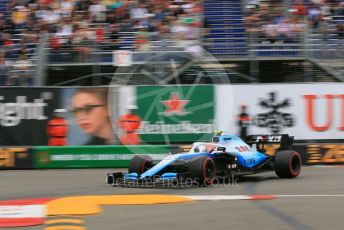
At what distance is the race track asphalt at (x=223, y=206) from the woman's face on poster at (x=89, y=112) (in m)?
3.60

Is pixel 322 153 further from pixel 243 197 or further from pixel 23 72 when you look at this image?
pixel 23 72

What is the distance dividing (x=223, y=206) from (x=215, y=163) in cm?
272

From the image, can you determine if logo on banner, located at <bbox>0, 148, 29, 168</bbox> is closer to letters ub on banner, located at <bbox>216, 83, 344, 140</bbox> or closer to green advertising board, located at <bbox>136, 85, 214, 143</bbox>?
green advertising board, located at <bbox>136, 85, 214, 143</bbox>

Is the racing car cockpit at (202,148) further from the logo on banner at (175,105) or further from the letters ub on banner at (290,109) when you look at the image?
the logo on banner at (175,105)

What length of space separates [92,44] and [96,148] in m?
3.34

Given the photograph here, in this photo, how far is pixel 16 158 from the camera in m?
16.3

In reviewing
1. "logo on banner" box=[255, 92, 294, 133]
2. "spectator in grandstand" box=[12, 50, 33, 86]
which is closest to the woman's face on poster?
"spectator in grandstand" box=[12, 50, 33, 86]

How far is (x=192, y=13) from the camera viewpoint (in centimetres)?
1897

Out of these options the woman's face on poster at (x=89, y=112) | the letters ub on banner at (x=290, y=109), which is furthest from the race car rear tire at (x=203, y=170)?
the woman's face on poster at (x=89, y=112)

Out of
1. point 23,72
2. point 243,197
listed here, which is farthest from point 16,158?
point 243,197

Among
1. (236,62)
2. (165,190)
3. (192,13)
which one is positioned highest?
(192,13)

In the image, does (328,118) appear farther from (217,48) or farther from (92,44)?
(92,44)

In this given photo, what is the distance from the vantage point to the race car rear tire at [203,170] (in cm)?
1066

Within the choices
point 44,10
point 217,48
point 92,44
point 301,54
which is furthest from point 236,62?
point 44,10
